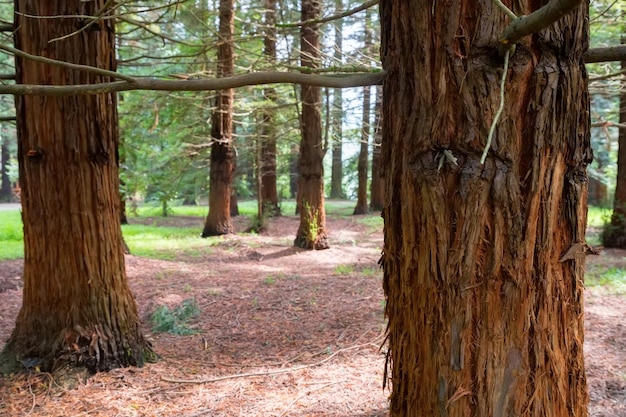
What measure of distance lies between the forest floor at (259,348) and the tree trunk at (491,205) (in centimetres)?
181

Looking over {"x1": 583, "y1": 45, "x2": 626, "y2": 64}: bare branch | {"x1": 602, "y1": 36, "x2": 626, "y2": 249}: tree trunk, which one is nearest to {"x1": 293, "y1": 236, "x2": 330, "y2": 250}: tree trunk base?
{"x1": 602, "y1": 36, "x2": 626, "y2": 249}: tree trunk

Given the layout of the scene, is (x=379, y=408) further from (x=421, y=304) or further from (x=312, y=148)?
(x=312, y=148)

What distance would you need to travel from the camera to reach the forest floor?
3.28 metres

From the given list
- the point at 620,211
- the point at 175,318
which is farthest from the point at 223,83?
the point at 620,211

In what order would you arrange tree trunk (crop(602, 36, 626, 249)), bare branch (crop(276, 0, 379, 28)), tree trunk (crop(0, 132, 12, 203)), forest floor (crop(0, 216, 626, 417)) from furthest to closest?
1. tree trunk (crop(0, 132, 12, 203))
2. tree trunk (crop(602, 36, 626, 249))
3. forest floor (crop(0, 216, 626, 417))
4. bare branch (crop(276, 0, 379, 28))

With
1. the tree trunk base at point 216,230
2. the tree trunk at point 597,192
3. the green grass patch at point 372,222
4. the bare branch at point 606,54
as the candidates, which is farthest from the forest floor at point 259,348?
the tree trunk at point 597,192

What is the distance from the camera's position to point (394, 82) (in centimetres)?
157

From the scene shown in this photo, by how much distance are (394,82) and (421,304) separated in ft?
2.37

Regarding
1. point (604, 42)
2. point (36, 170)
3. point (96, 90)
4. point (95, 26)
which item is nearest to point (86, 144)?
point (36, 170)

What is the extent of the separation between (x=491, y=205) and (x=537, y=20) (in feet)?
1.71

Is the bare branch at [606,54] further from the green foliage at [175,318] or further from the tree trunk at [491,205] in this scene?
the green foliage at [175,318]

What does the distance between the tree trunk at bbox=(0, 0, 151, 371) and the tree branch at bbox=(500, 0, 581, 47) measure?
3192mm

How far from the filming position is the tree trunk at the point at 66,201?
357 cm

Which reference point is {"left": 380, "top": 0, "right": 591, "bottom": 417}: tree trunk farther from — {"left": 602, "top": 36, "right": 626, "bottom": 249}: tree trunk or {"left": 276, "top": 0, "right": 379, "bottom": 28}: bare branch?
{"left": 602, "top": 36, "right": 626, "bottom": 249}: tree trunk
